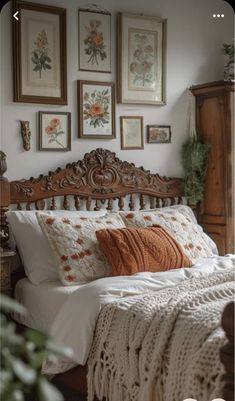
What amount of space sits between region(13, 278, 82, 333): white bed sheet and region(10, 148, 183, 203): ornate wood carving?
576 millimetres

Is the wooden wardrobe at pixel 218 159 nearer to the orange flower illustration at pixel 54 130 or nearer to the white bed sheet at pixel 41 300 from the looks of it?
the orange flower illustration at pixel 54 130

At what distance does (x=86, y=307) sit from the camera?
2.46 m

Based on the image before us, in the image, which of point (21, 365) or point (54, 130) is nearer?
point (21, 365)

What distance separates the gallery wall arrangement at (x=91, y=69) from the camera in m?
3.38

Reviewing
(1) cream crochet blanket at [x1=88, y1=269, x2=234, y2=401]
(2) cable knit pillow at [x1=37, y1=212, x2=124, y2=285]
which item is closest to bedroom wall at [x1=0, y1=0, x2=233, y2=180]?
(2) cable knit pillow at [x1=37, y1=212, x2=124, y2=285]

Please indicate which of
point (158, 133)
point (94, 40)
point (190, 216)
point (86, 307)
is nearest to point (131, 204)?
point (190, 216)

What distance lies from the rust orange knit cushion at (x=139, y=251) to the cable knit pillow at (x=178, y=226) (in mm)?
202

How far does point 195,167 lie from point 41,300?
5.61ft

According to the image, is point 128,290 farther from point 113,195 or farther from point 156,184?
point 156,184

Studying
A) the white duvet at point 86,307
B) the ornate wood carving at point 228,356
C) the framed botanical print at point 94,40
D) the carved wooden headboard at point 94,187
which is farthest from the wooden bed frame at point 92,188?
the ornate wood carving at point 228,356

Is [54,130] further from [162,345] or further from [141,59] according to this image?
[162,345]

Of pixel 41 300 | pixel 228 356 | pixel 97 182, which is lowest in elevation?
pixel 41 300

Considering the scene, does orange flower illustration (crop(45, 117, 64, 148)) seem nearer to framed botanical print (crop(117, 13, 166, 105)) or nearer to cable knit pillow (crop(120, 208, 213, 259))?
framed botanical print (crop(117, 13, 166, 105))

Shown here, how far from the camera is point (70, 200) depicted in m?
3.52
